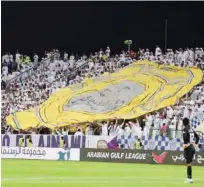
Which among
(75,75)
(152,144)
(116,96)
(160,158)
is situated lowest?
(160,158)

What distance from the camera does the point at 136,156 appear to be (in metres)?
32.0

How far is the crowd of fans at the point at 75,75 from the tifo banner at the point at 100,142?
3351 millimetres

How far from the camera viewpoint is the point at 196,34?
50.3 m

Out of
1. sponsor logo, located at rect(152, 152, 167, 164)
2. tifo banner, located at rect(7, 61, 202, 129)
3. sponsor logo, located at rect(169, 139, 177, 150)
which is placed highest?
tifo banner, located at rect(7, 61, 202, 129)

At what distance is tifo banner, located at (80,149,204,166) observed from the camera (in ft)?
101

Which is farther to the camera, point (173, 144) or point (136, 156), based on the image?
point (173, 144)

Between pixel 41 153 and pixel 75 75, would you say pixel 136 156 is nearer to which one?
pixel 41 153

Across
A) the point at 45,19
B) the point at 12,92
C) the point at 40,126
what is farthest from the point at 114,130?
the point at 45,19

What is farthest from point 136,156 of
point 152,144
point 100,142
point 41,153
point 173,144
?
point 41,153

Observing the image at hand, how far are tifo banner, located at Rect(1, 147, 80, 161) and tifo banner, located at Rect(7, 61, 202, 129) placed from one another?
799 cm

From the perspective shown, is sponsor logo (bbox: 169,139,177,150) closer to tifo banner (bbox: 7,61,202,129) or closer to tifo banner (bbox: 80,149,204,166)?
tifo banner (bbox: 80,149,204,166)

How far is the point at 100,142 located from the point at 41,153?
3624 millimetres

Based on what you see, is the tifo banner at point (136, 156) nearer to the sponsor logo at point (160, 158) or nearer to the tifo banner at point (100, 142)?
the sponsor logo at point (160, 158)

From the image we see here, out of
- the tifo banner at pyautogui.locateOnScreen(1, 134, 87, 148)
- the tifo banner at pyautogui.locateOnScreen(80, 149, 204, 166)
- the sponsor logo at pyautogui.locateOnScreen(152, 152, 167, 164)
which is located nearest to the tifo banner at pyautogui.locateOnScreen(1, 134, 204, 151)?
the tifo banner at pyautogui.locateOnScreen(1, 134, 87, 148)
